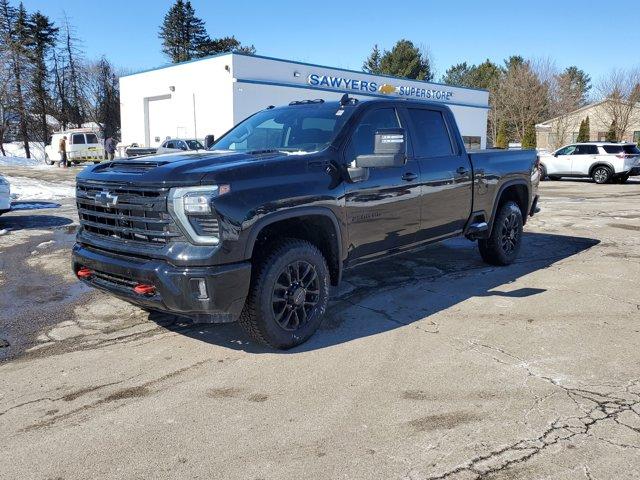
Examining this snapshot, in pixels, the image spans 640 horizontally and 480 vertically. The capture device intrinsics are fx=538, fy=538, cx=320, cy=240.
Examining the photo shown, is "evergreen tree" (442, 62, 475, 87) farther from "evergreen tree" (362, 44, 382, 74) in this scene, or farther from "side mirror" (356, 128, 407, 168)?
"side mirror" (356, 128, 407, 168)

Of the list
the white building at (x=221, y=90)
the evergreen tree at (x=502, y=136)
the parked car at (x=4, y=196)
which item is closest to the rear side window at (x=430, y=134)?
the parked car at (x=4, y=196)

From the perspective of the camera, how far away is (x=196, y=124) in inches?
1109

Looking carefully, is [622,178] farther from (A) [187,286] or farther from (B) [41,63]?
(B) [41,63]

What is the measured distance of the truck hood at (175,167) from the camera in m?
3.67

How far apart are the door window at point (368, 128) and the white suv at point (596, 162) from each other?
19272 millimetres

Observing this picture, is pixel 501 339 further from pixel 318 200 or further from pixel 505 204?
pixel 505 204

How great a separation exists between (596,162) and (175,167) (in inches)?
879

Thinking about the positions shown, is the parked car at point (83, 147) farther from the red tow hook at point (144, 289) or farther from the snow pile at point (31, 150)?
the red tow hook at point (144, 289)

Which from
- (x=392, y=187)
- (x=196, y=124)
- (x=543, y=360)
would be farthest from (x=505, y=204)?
(x=196, y=124)

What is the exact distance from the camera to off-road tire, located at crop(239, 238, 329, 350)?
396 cm

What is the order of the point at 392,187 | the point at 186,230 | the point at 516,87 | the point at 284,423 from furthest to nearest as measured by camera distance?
the point at 516,87 < the point at 392,187 < the point at 186,230 < the point at 284,423

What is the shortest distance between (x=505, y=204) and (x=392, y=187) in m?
2.67

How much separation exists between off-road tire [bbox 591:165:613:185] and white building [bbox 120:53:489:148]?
10.3 m

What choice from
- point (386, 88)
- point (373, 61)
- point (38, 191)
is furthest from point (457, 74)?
point (38, 191)
